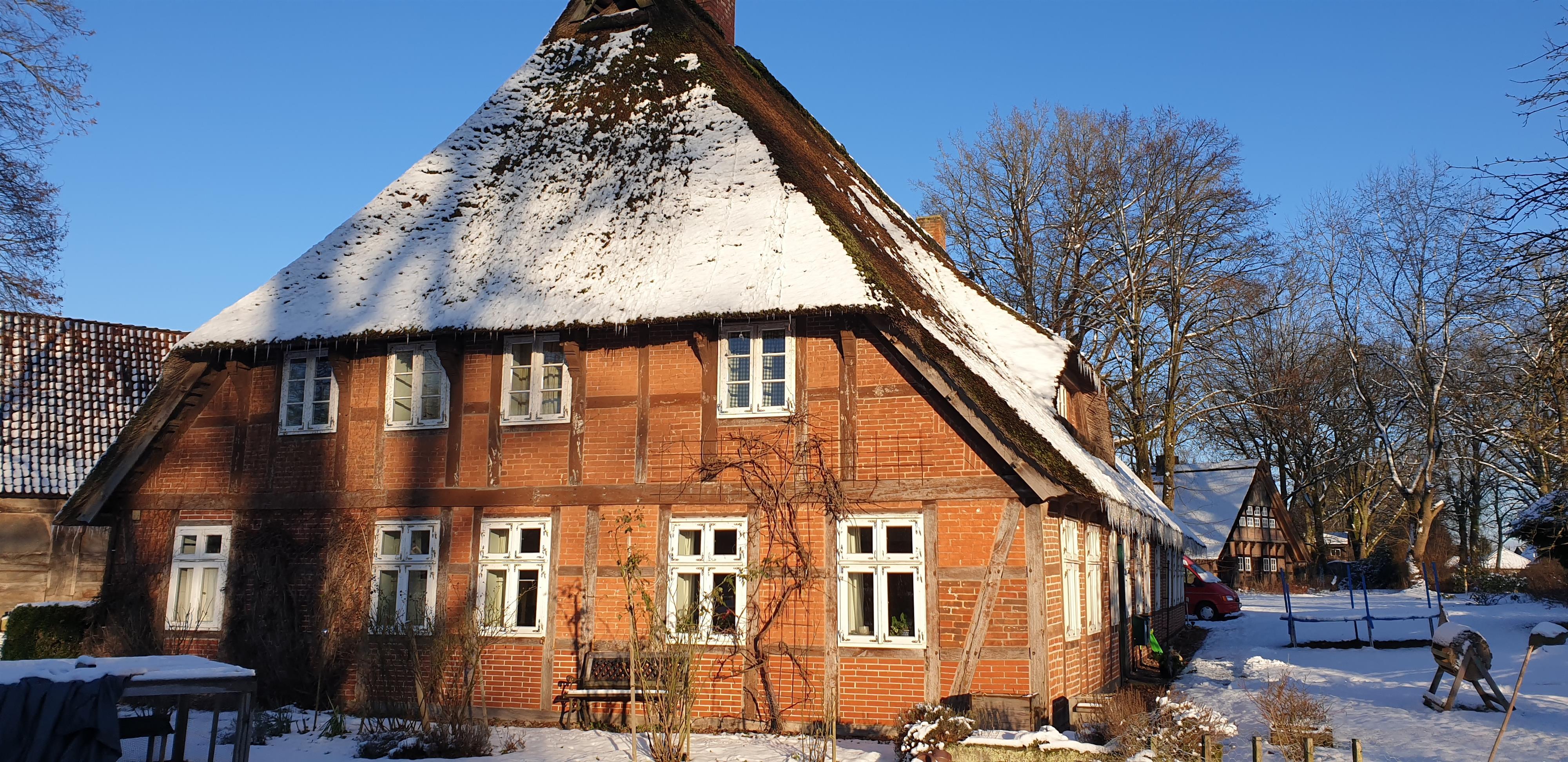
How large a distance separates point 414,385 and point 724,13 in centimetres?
1110

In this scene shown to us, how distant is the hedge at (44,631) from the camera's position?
47.8 ft

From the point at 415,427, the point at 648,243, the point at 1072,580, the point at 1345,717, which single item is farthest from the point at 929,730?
the point at 415,427

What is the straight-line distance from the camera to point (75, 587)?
2003 cm

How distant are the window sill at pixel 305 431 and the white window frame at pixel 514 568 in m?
2.48

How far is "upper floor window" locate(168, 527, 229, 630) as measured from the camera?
14039 mm

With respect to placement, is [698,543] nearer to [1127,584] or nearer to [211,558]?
[211,558]

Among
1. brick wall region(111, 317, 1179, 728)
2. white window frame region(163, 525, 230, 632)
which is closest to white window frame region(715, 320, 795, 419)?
brick wall region(111, 317, 1179, 728)

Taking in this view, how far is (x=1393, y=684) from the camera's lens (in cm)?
1547

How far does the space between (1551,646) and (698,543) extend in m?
15.5

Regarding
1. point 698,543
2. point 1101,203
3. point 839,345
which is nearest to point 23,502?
point 698,543

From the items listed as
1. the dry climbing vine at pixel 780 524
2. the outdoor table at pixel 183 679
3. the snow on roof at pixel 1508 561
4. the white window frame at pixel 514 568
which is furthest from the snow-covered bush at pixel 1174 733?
the snow on roof at pixel 1508 561

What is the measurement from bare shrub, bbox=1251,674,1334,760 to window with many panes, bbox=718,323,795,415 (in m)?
5.72

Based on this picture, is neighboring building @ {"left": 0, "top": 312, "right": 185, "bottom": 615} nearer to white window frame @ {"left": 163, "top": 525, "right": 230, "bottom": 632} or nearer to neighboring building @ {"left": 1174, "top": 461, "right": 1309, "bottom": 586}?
white window frame @ {"left": 163, "top": 525, "right": 230, "bottom": 632}

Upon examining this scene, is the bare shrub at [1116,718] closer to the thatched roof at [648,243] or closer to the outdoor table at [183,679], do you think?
the thatched roof at [648,243]
